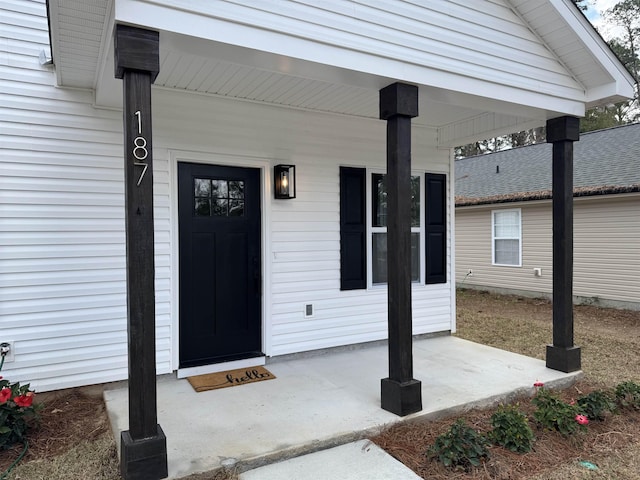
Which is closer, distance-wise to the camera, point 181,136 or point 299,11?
point 299,11

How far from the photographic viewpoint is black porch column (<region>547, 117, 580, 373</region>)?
4207 millimetres

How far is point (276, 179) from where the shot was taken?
14.4ft

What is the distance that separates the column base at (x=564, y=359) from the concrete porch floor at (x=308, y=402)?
0.25ft

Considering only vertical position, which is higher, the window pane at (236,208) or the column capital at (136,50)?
the column capital at (136,50)

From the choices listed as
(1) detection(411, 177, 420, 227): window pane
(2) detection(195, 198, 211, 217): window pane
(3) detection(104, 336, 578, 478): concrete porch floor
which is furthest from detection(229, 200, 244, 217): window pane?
(1) detection(411, 177, 420, 227): window pane

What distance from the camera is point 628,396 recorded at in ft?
11.5

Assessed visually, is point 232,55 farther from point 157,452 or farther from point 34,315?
point 34,315

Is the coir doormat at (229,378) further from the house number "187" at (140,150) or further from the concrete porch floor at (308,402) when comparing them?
the house number "187" at (140,150)

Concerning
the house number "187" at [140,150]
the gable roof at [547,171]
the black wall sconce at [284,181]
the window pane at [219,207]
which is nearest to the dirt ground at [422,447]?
the house number "187" at [140,150]

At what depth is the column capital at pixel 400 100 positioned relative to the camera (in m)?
3.22

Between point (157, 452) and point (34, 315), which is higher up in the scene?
point (34, 315)

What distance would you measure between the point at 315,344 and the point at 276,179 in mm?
1798

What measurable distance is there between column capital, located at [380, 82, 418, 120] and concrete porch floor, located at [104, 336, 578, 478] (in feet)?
7.28

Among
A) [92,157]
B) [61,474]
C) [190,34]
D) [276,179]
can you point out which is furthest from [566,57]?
[61,474]
